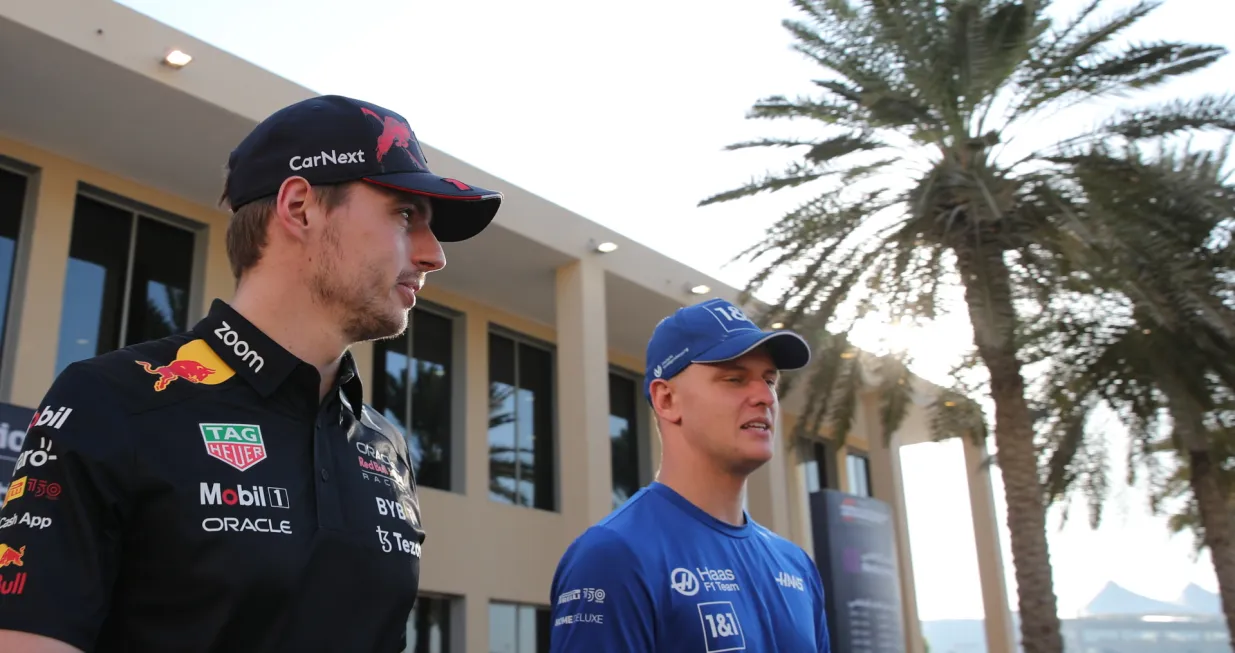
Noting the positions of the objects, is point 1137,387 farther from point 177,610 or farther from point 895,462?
point 177,610

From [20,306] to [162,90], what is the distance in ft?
8.57

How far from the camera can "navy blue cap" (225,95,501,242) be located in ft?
6.61

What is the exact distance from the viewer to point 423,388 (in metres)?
15.5

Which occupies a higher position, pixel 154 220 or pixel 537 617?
pixel 154 220

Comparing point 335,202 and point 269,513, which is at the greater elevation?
point 335,202

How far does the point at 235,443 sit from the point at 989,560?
22927mm

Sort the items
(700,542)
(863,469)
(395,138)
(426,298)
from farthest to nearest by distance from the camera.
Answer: (863,469)
(426,298)
(700,542)
(395,138)

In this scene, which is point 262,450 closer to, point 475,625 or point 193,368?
point 193,368

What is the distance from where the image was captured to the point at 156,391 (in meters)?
1.71

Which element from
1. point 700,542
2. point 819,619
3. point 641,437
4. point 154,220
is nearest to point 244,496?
point 700,542

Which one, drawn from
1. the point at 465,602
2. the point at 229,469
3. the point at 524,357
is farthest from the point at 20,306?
the point at 229,469

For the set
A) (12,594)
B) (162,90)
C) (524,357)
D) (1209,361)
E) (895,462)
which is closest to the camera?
(12,594)

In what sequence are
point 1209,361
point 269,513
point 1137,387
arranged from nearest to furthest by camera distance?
point 269,513
point 1209,361
point 1137,387

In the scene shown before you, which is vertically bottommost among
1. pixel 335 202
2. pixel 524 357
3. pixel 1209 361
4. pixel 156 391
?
pixel 156 391
